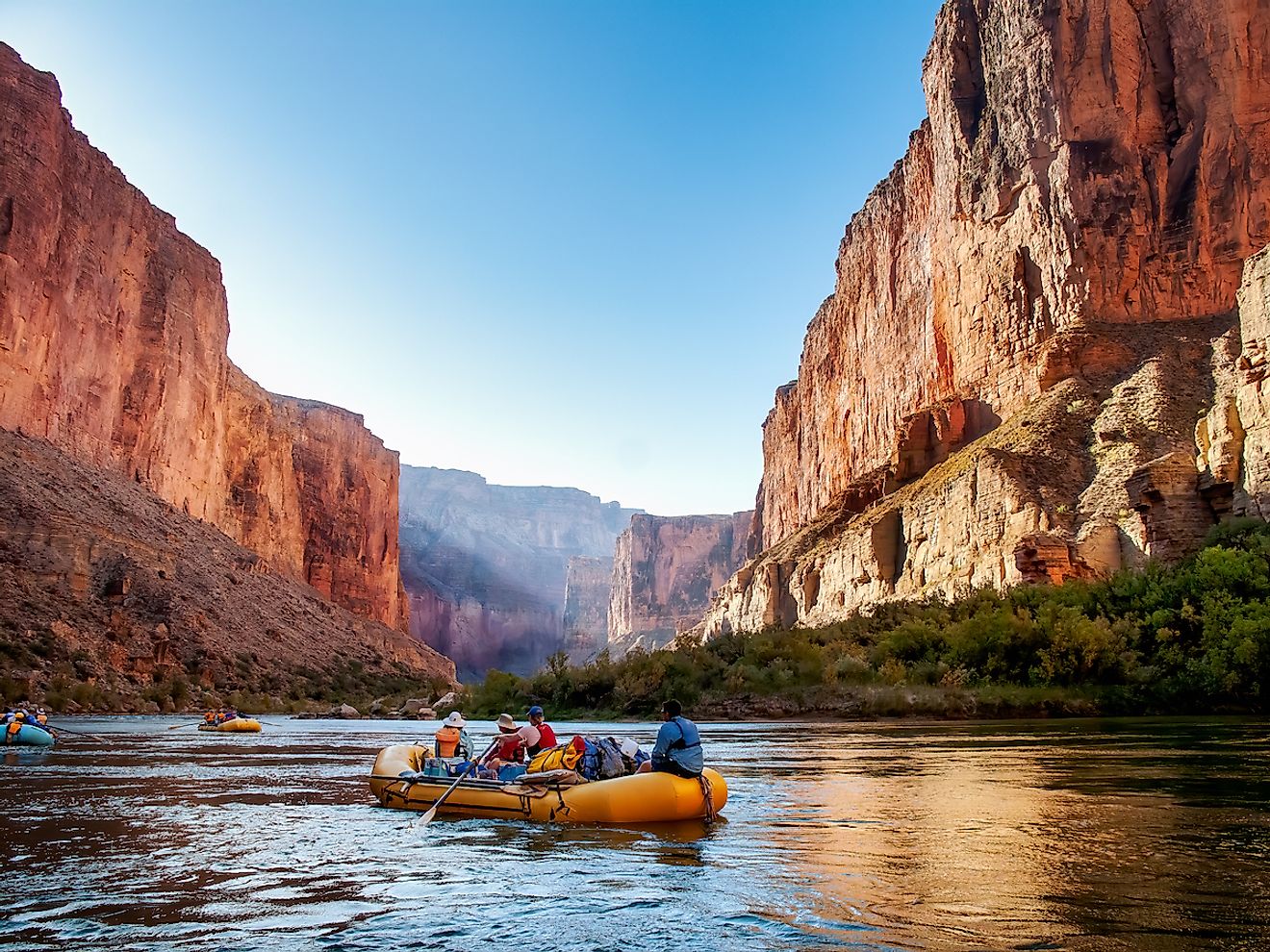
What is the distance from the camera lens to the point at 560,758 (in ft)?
40.1

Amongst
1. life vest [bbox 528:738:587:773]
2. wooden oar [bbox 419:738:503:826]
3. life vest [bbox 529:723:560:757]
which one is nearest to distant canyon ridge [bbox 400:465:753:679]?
life vest [bbox 529:723:560:757]

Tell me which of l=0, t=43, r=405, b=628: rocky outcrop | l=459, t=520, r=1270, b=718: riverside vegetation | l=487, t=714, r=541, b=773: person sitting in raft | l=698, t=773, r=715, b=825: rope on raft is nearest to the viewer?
l=698, t=773, r=715, b=825: rope on raft

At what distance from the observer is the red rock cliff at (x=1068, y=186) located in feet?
158

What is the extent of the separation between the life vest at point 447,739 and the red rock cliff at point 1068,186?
41274 mm

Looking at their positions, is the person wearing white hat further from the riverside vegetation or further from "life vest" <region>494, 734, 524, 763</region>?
the riverside vegetation

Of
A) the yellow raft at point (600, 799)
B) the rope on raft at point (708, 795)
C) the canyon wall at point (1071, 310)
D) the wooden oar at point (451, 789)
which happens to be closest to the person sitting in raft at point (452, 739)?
the wooden oar at point (451, 789)

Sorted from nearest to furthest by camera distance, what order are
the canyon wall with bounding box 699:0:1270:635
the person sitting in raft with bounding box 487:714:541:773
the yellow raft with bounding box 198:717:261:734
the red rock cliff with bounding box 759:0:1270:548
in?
the person sitting in raft with bounding box 487:714:541:773 < the yellow raft with bounding box 198:717:261:734 < the canyon wall with bounding box 699:0:1270:635 < the red rock cliff with bounding box 759:0:1270:548

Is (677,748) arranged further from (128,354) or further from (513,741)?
(128,354)

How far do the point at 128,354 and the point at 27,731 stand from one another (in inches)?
2000

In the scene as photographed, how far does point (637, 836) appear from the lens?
10633 millimetres

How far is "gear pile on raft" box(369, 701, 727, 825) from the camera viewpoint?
11180 mm

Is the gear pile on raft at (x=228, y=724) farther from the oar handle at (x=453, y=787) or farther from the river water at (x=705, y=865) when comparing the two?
the oar handle at (x=453, y=787)

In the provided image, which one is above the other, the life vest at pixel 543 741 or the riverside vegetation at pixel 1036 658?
the riverside vegetation at pixel 1036 658

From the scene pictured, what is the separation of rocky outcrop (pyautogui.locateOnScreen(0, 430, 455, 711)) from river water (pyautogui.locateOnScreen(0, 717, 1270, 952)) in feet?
82.4
